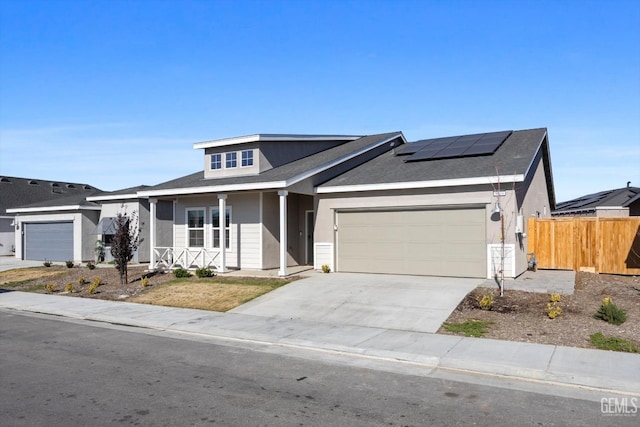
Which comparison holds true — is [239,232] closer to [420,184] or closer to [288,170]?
[288,170]

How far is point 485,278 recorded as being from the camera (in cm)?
1531

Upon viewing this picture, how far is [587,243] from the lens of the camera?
55.7 ft

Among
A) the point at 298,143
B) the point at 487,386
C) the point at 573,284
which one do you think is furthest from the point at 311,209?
the point at 487,386

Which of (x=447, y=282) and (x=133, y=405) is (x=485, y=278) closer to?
(x=447, y=282)

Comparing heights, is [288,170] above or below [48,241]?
above

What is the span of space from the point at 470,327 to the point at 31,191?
4007 cm

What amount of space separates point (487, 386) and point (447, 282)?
797 cm

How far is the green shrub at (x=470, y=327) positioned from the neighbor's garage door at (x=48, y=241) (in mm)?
24397

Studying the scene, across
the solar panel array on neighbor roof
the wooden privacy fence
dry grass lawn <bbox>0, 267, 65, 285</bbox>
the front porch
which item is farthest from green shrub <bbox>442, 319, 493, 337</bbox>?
dry grass lawn <bbox>0, 267, 65, 285</bbox>

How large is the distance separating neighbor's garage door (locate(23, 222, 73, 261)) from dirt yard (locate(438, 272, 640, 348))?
24087mm

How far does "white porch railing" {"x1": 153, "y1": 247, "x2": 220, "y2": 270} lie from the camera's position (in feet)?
64.2

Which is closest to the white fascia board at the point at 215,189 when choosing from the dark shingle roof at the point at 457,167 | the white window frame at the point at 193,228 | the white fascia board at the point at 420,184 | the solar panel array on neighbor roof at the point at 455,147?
the white window frame at the point at 193,228

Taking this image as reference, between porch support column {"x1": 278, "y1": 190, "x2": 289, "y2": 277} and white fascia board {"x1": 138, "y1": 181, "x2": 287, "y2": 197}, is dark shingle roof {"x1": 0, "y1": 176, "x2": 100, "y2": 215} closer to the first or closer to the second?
white fascia board {"x1": 138, "y1": 181, "x2": 287, "y2": 197}

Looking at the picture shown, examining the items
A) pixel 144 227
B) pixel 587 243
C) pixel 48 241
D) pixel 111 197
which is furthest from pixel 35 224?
pixel 587 243
